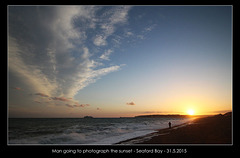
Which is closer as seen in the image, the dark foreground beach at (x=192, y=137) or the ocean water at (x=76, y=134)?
the dark foreground beach at (x=192, y=137)

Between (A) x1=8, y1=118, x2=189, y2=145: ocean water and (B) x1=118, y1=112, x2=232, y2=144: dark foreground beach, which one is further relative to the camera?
(A) x1=8, y1=118, x2=189, y2=145: ocean water

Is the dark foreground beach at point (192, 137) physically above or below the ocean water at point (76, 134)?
above

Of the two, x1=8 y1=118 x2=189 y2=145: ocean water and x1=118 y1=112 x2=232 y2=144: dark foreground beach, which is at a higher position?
x1=118 y1=112 x2=232 y2=144: dark foreground beach

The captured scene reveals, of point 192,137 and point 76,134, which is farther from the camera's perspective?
point 76,134

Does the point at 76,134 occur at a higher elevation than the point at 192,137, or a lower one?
lower
